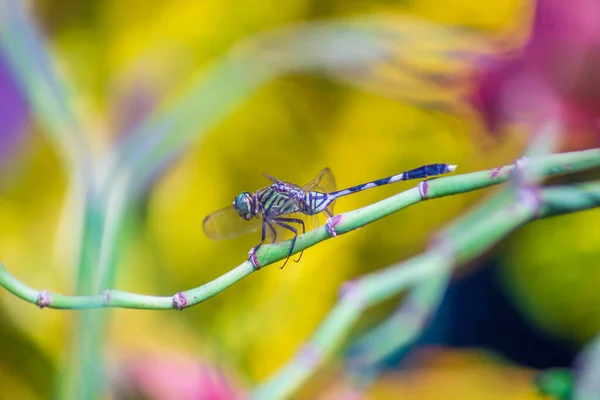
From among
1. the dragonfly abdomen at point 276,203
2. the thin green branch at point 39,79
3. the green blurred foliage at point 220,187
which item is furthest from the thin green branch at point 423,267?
the thin green branch at point 39,79

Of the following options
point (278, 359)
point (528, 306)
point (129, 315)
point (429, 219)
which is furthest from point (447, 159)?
point (129, 315)

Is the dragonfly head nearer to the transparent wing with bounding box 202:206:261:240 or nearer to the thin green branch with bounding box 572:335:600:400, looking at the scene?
the transparent wing with bounding box 202:206:261:240

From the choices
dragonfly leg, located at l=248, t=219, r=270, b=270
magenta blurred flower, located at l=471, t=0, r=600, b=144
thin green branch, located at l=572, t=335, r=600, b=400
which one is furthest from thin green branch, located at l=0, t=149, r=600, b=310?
thin green branch, located at l=572, t=335, r=600, b=400

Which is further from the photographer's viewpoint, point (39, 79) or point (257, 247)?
point (39, 79)

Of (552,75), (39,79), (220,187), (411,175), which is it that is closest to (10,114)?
(39,79)

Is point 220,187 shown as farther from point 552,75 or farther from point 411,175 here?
point 552,75

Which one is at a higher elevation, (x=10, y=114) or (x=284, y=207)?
(x=10, y=114)
